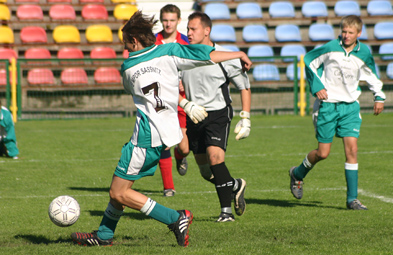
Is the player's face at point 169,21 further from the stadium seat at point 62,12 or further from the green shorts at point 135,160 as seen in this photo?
the stadium seat at point 62,12

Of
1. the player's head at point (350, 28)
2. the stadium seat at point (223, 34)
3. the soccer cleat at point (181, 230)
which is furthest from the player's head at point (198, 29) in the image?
the stadium seat at point (223, 34)

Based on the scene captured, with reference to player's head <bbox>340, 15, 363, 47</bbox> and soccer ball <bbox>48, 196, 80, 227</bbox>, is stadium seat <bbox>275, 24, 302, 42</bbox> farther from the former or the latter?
soccer ball <bbox>48, 196, 80, 227</bbox>

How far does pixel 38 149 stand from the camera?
438 inches

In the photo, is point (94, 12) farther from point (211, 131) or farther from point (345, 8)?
point (211, 131)

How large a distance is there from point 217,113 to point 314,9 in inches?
622

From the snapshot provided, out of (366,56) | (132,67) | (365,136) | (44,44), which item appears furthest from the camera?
(44,44)

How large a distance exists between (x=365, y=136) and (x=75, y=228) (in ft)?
27.9

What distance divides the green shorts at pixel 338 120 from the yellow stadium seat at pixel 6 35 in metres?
14.9

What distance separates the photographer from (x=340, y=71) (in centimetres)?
624

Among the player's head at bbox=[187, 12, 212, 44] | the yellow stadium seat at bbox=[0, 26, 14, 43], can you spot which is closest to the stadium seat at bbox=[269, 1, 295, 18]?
the yellow stadium seat at bbox=[0, 26, 14, 43]

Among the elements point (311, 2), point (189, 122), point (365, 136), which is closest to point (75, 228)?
point (189, 122)

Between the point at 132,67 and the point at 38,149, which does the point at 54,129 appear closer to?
the point at 38,149

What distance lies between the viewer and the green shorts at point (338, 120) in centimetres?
610

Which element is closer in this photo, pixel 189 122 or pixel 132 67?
pixel 132 67
